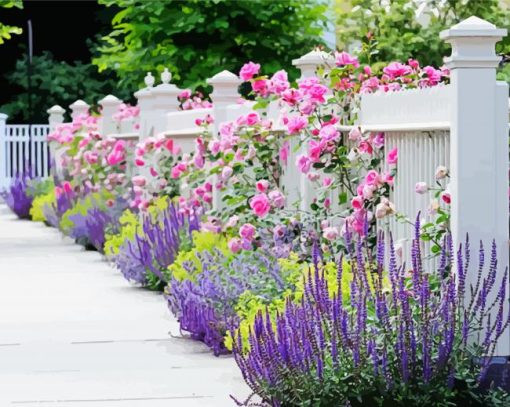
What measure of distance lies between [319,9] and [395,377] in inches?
811

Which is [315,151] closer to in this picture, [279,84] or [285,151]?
[279,84]

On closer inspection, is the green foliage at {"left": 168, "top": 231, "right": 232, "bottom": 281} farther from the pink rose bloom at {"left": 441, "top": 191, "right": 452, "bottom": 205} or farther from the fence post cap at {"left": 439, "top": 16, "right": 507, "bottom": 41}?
the fence post cap at {"left": 439, "top": 16, "right": 507, "bottom": 41}

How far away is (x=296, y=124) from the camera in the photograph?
31.4 ft

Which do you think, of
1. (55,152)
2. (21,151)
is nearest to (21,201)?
(55,152)

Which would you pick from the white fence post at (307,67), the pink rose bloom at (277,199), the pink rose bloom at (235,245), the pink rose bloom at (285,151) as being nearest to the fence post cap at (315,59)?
the white fence post at (307,67)

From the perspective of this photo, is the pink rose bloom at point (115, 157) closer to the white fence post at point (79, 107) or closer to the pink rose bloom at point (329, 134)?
Answer: the white fence post at point (79, 107)

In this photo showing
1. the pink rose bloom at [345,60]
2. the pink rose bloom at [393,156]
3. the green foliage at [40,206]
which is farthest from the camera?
the green foliage at [40,206]

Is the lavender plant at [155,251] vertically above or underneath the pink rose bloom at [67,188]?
underneath

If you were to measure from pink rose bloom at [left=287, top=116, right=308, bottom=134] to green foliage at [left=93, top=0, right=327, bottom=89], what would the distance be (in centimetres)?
1584

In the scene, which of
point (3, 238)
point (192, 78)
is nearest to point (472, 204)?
point (3, 238)

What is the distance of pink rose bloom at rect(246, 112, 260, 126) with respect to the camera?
36.5ft

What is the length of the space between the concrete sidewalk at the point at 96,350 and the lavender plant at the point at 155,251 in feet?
0.46

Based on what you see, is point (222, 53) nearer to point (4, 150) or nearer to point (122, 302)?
point (4, 150)

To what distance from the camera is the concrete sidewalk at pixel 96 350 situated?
24.5 ft
